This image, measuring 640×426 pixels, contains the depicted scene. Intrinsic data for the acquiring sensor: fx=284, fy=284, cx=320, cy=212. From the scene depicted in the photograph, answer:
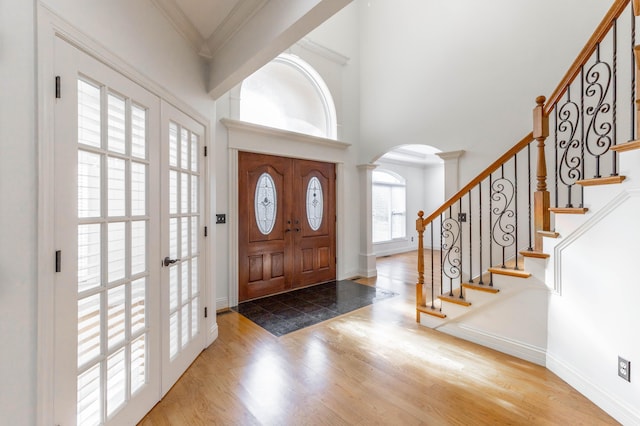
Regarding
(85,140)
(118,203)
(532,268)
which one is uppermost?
(85,140)

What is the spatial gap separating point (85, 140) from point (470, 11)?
15.0 ft

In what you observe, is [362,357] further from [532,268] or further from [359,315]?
[532,268]

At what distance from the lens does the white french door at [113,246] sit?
1.28 meters

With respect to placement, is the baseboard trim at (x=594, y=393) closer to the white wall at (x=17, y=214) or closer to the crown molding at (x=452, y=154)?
the crown molding at (x=452, y=154)

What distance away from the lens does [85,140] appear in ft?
4.56

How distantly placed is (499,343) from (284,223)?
3005 millimetres

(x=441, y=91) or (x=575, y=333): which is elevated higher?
(x=441, y=91)

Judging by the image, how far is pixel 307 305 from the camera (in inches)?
150

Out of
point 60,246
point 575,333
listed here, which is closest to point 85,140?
point 60,246

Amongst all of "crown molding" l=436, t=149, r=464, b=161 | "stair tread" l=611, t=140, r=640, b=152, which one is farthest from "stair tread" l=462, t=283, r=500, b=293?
"crown molding" l=436, t=149, r=464, b=161

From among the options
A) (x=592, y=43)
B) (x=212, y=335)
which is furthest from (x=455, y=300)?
(x=212, y=335)

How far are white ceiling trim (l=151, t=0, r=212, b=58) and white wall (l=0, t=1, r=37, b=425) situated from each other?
1000mm

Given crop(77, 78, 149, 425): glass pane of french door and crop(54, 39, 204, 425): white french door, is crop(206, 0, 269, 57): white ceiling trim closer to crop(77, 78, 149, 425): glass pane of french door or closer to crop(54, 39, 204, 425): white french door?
crop(54, 39, 204, 425): white french door

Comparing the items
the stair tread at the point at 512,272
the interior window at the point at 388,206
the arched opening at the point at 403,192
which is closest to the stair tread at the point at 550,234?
the stair tread at the point at 512,272
